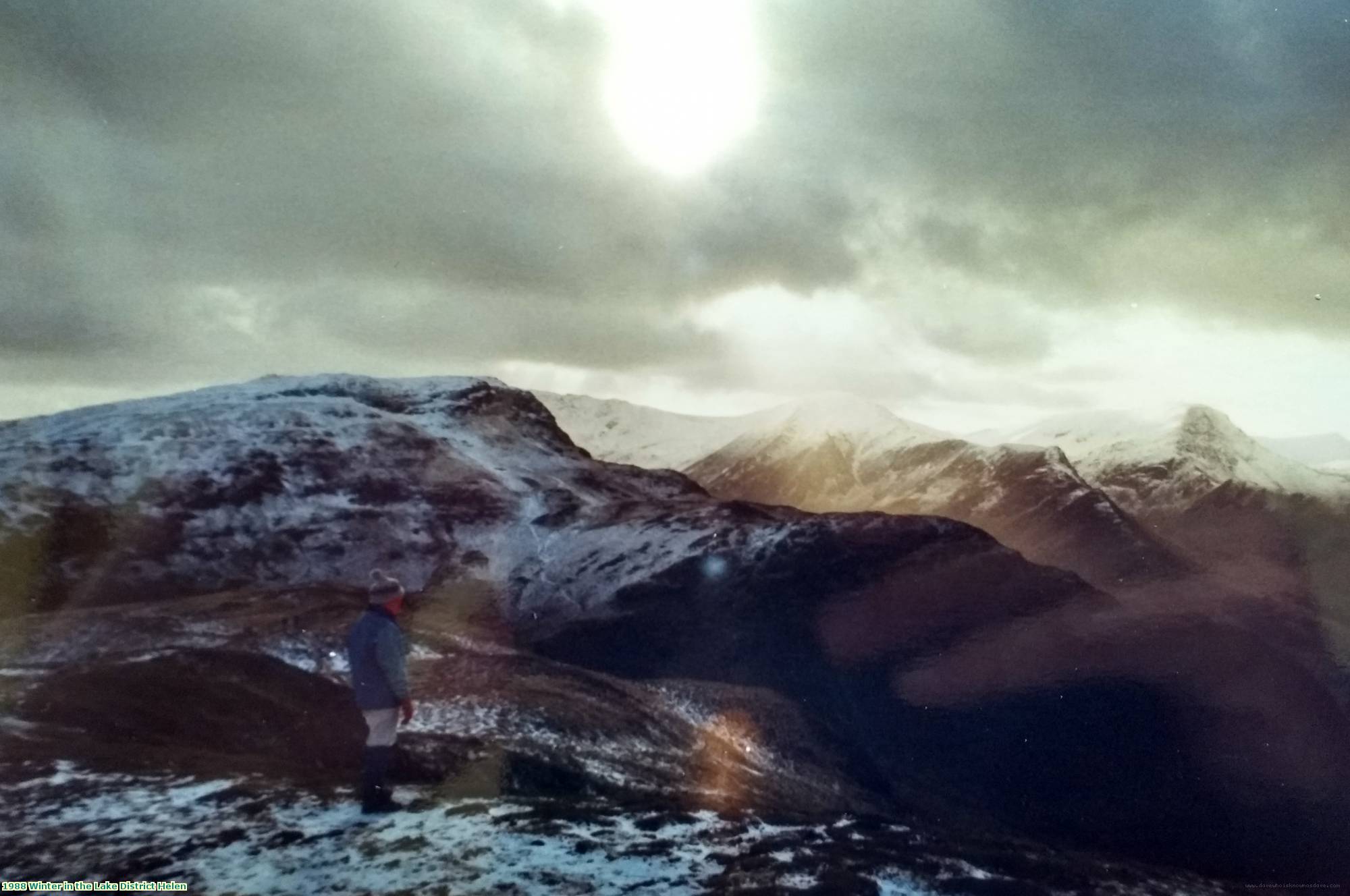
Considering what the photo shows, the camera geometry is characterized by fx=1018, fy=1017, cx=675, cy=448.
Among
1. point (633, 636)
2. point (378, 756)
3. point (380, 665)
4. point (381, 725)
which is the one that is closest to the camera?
point (380, 665)

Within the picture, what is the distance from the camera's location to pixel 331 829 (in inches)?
570

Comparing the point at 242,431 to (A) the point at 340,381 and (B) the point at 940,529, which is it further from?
(B) the point at 940,529

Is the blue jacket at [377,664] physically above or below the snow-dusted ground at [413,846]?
above

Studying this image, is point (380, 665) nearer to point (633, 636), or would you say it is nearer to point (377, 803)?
point (377, 803)

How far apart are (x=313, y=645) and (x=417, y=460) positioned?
4908 centimetres

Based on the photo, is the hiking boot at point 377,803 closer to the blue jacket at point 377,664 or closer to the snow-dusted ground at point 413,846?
the snow-dusted ground at point 413,846

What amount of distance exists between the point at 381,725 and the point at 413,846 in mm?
1803

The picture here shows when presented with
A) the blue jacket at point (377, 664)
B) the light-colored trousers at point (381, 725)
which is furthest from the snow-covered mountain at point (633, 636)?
the blue jacket at point (377, 664)

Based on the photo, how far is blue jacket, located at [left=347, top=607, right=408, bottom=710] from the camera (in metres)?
14.6

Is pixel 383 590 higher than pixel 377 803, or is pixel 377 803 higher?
pixel 383 590

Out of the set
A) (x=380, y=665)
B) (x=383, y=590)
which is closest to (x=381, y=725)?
(x=380, y=665)

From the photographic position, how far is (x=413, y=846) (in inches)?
551

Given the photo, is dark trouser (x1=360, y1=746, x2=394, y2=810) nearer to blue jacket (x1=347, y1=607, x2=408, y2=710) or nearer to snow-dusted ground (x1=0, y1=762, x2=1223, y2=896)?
snow-dusted ground (x1=0, y1=762, x2=1223, y2=896)

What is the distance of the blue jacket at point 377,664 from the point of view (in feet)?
48.0
